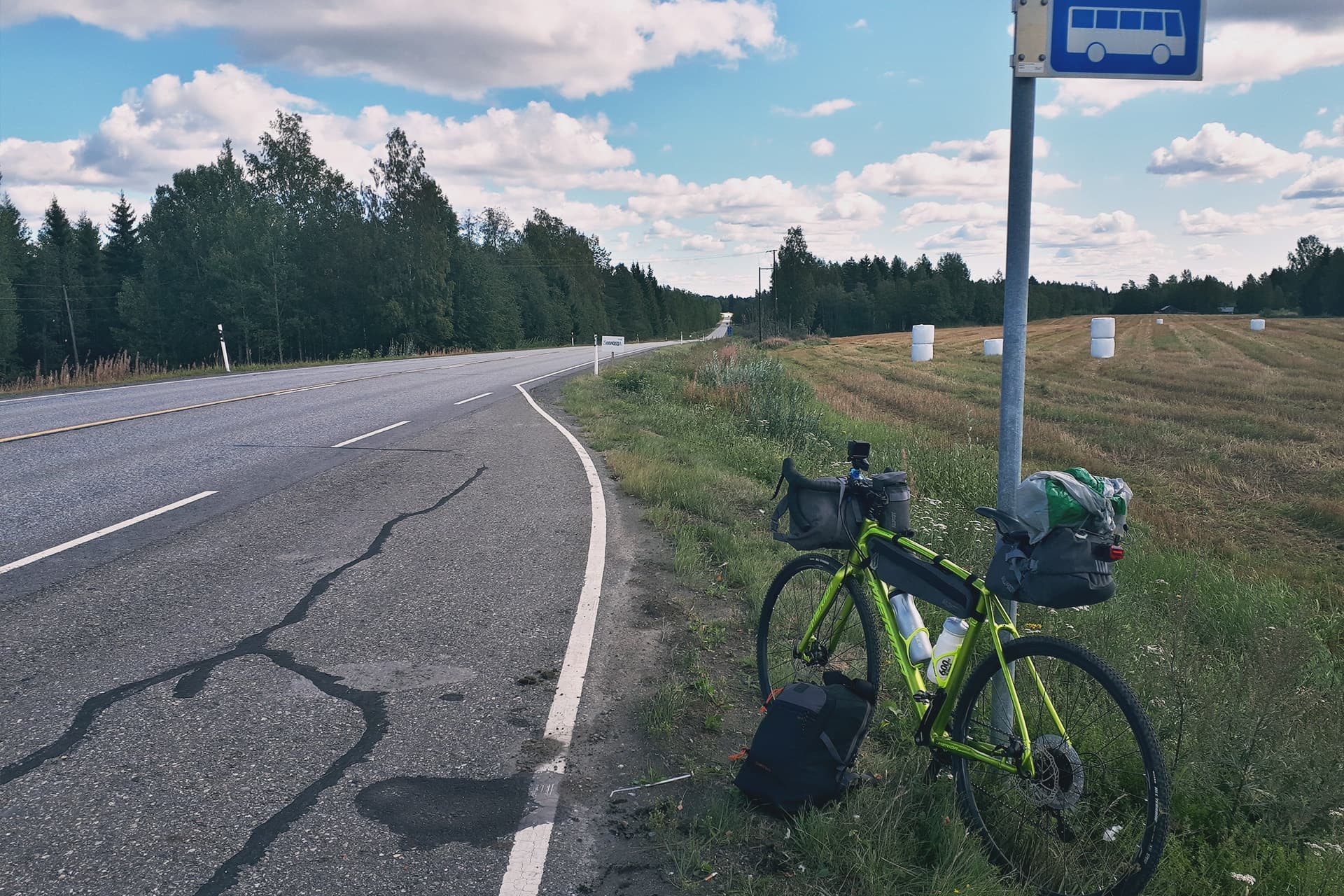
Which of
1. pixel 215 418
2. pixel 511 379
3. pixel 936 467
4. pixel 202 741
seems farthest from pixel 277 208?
pixel 202 741

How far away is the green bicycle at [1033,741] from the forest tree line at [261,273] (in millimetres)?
52522

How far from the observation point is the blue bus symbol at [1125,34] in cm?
312

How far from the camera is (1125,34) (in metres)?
3.14

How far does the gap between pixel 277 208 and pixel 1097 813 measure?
66613 millimetres

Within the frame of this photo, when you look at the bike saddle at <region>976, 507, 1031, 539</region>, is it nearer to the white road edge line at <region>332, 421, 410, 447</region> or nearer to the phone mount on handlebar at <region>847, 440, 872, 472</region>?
the phone mount on handlebar at <region>847, 440, 872, 472</region>

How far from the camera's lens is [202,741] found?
3.77 meters

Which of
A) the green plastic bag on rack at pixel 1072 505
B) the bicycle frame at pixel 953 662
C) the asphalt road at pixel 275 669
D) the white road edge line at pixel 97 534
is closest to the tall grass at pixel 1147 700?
the bicycle frame at pixel 953 662

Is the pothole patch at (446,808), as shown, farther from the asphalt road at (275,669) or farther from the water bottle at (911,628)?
the water bottle at (911,628)

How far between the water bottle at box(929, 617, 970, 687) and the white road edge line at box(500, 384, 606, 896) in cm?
149

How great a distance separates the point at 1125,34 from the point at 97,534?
7.37 metres

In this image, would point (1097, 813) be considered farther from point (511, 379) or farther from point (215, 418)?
point (511, 379)

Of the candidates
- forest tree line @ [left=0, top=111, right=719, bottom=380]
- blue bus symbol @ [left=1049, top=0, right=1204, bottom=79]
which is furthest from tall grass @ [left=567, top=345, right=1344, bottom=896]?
forest tree line @ [left=0, top=111, right=719, bottom=380]

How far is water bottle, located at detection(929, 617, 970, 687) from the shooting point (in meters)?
3.23

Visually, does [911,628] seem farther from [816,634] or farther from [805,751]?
[816,634]
